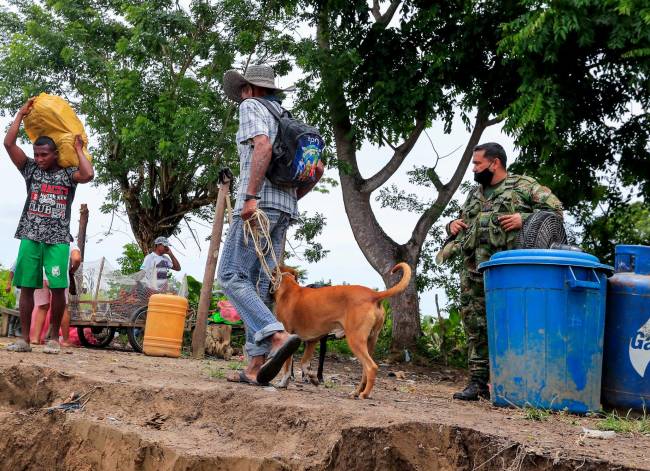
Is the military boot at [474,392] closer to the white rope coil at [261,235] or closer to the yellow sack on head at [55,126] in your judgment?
the white rope coil at [261,235]

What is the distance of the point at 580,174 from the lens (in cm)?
1359

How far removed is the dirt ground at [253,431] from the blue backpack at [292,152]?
1.55 metres

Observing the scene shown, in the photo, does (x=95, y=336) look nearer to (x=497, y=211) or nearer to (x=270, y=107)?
(x=270, y=107)

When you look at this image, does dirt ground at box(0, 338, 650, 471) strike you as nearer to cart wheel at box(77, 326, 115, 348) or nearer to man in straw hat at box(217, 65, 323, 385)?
man in straw hat at box(217, 65, 323, 385)

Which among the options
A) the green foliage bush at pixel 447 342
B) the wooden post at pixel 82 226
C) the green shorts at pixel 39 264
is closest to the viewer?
the green shorts at pixel 39 264

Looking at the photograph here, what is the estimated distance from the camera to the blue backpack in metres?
5.99

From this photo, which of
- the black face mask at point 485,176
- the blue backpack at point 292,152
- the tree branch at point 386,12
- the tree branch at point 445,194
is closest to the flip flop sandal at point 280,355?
the blue backpack at point 292,152

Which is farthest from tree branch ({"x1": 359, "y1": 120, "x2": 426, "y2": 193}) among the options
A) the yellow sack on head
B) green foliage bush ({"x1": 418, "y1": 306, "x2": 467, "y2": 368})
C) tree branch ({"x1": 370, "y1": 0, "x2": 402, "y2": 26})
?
the yellow sack on head

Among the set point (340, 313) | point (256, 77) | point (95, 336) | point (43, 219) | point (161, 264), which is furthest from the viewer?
point (95, 336)

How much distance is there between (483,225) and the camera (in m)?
6.84

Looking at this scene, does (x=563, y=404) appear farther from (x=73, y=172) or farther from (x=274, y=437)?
(x=73, y=172)

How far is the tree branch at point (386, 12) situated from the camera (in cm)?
1498

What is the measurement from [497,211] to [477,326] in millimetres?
973

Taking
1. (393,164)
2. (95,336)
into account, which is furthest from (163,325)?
(393,164)
